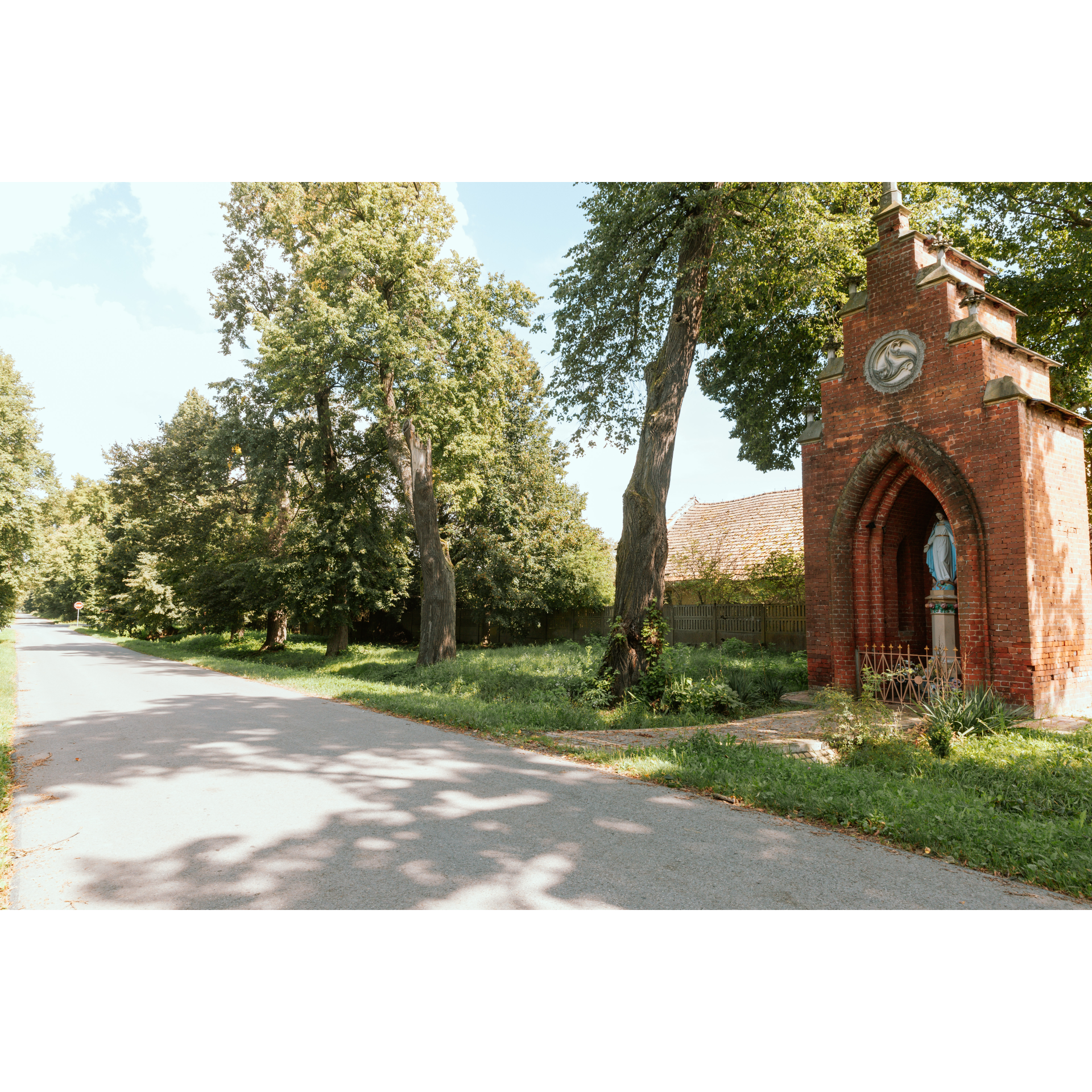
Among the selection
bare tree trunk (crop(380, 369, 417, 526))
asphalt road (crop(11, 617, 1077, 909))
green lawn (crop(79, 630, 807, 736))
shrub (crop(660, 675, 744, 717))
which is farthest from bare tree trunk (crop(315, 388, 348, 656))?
asphalt road (crop(11, 617, 1077, 909))

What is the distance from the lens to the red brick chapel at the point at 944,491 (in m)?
9.81

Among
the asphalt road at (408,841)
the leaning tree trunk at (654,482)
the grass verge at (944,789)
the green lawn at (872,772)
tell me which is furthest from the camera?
the leaning tree trunk at (654,482)

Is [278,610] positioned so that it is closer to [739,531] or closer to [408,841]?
[739,531]

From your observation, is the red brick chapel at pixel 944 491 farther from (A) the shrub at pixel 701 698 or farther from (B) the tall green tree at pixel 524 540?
(B) the tall green tree at pixel 524 540

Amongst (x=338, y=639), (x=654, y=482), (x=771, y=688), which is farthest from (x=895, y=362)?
(x=338, y=639)

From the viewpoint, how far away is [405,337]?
17.4m

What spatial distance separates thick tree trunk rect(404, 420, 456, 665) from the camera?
62.2 ft

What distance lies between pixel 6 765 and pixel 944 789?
9553 mm

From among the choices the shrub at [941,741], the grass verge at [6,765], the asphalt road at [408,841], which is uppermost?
the shrub at [941,741]

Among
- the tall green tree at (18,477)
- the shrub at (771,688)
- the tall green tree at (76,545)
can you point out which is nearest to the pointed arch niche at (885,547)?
the shrub at (771,688)

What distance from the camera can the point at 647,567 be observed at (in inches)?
497

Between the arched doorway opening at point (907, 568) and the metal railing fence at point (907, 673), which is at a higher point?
the arched doorway opening at point (907, 568)

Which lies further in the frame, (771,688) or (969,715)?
(771,688)

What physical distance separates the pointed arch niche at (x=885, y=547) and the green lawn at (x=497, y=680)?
197 cm
